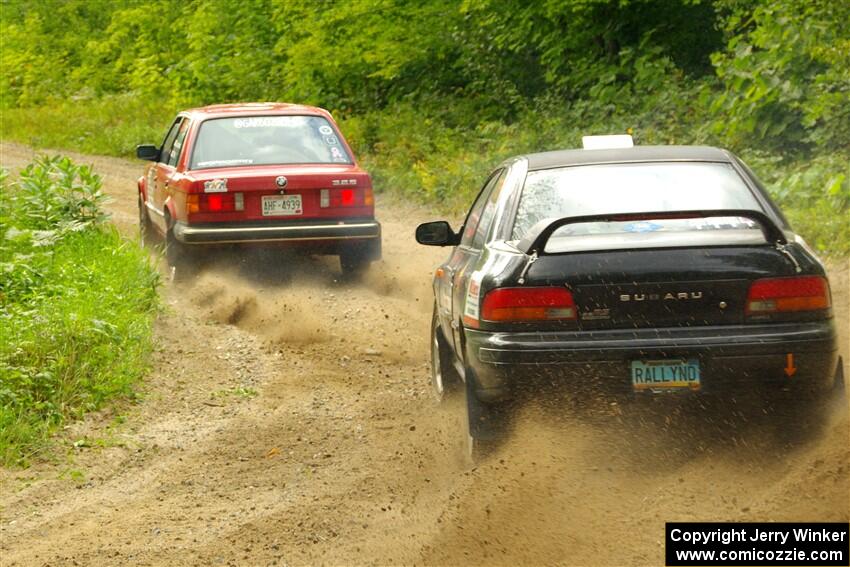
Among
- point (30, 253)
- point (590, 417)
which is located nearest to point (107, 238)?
point (30, 253)

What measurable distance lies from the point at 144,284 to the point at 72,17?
32.1 meters

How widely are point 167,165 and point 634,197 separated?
7.43m

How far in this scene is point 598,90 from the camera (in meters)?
19.1

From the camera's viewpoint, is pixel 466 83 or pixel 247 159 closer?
pixel 247 159

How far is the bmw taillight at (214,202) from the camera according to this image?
36.1 feet

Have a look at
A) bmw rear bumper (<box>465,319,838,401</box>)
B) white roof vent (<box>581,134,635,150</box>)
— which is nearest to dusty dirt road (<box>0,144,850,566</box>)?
bmw rear bumper (<box>465,319,838,401</box>)

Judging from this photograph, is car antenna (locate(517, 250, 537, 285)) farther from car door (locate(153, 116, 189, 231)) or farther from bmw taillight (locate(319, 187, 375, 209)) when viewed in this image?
car door (locate(153, 116, 189, 231))

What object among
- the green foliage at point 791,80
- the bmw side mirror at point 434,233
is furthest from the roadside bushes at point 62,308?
the green foliage at point 791,80

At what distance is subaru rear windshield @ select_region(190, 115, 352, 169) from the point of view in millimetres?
11555

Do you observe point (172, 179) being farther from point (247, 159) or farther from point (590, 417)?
point (590, 417)

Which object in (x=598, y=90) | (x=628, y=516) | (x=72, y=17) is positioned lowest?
(x=72, y=17)

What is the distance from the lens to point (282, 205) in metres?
11.2
